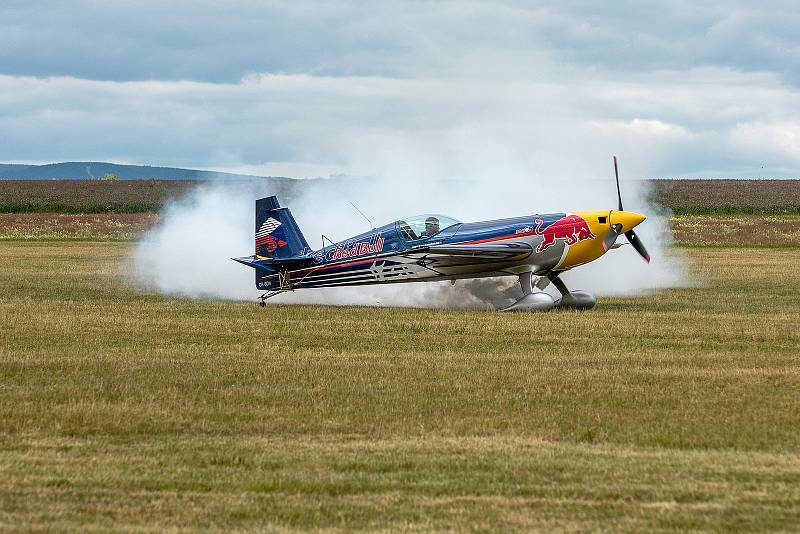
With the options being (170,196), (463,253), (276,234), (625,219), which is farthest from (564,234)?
(170,196)

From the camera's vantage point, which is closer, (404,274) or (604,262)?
(404,274)

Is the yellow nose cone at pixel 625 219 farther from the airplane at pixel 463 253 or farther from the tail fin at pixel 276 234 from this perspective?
the tail fin at pixel 276 234

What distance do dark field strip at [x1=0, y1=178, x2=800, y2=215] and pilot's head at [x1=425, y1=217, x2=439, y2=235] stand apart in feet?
117

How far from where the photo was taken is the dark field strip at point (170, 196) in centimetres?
7138

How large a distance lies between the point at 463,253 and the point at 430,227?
3.86 feet

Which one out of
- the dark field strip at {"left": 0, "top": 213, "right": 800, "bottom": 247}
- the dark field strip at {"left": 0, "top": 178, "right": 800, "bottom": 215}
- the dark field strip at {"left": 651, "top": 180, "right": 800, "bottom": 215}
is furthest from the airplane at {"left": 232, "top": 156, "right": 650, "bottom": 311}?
the dark field strip at {"left": 651, "top": 180, "right": 800, "bottom": 215}

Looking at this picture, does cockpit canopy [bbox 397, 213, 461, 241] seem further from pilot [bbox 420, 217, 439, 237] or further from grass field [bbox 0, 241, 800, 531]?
grass field [bbox 0, 241, 800, 531]

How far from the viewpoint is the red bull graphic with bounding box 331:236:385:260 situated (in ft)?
71.3

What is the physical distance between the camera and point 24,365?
13391 millimetres

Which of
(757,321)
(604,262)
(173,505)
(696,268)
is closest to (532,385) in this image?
(173,505)

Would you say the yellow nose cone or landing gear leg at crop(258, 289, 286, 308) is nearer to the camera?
the yellow nose cone

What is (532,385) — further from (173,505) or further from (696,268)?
(696,268)

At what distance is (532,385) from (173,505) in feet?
18.5

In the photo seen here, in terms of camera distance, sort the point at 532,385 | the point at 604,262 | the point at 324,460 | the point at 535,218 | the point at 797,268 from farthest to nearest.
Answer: the point at 797,268 → the point at 604,262 → the point at 535,218 → the point at 532,385 → the point at 324,460
